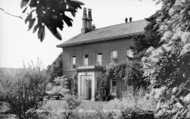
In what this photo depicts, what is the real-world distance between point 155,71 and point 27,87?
8895mm

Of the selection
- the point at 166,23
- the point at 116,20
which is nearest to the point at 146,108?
the point at 166,23

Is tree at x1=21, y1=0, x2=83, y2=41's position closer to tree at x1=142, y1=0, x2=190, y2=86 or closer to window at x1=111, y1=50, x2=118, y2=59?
tree at x1=142, y1=0, x2=190, y2=86

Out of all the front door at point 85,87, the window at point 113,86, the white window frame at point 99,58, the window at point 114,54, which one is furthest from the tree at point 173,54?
the white window frame at point 99,58

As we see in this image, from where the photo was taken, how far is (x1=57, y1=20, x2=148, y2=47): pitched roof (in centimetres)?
2617

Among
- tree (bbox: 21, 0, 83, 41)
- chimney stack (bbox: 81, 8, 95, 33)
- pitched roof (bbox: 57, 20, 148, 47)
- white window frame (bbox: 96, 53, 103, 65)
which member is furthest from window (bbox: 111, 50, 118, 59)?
tree (bbox: 21, 0, 83, 41)

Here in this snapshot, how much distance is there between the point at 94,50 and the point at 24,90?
17262 millimetres

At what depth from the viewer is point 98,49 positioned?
28.6 m

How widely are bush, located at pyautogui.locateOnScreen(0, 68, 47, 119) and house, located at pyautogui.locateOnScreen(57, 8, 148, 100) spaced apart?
1274cm

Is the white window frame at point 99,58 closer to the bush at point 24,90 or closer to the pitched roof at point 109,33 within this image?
the pitched roof at point 109,33

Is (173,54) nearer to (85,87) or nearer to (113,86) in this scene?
(113,86)

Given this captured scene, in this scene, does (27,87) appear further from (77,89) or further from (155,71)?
(77,89)

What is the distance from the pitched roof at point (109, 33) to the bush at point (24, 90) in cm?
1410

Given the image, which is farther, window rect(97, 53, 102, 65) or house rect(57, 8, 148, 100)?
window rect(97, 53, 102, 65)

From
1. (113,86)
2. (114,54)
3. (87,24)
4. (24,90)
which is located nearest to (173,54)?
(24,90)
